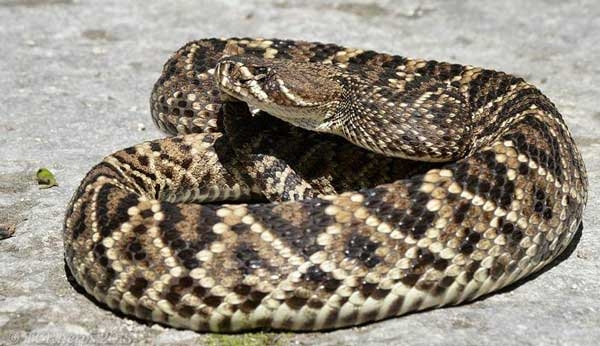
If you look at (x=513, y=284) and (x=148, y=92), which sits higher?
(x=513, y=284)

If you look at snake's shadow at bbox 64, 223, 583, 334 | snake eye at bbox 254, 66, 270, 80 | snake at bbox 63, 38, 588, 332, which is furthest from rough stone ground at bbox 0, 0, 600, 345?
snake eye at bbox 254, 66, 270, 80

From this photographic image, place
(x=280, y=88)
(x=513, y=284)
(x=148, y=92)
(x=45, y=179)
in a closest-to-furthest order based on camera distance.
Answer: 1. (x=513, y=284)
2. (x=280, y=88)
3. (x=45, y=179)
4. (x=148, y=92)

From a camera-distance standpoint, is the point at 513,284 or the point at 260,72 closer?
the point at 513,284

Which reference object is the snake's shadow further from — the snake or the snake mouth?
the snake mouth

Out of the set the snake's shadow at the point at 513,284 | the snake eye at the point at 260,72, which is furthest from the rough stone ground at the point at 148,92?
the snake eye at the point at 260,72

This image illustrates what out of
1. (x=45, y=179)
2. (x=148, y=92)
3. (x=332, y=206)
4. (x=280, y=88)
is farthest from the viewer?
(x=148, y=92)

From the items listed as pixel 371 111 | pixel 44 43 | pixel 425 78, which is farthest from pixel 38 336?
pixel 44 43

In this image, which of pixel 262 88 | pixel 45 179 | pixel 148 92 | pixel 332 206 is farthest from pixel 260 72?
pixel 148 92

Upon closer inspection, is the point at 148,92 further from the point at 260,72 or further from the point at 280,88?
the point at 280,88
